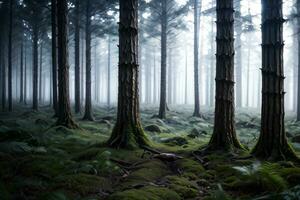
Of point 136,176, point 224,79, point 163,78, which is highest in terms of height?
point 163,78

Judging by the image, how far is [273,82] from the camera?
22.3 feet

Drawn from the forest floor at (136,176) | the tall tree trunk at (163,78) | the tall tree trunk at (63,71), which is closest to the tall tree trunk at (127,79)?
the forest floor at (136,176)

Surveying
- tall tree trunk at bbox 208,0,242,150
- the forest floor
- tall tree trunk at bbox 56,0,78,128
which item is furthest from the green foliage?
tall tree trunk at bbox 56,0,78,128

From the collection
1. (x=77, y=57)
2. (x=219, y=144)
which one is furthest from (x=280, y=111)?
(x=77, y=57)

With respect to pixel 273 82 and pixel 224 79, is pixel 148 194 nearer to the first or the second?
pixel 273 82

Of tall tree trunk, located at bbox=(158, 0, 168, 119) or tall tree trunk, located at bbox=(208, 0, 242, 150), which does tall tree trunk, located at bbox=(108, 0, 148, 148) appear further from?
tall tree trunk, located at bbox=(158, 0, 168, 119)

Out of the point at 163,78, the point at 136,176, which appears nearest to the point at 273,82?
the point at 136,176

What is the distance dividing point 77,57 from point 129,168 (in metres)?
15.8

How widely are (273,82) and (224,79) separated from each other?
1.43 metres

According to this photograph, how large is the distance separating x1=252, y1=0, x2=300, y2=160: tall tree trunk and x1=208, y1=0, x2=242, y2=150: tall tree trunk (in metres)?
1.12

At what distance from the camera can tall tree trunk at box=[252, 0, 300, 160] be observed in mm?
6773

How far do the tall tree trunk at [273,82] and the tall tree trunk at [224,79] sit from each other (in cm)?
112

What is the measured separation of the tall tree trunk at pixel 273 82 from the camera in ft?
22.2

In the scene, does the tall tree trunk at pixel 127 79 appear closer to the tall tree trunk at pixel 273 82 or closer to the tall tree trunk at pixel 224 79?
the tall tree trunk at pixel 224 79
